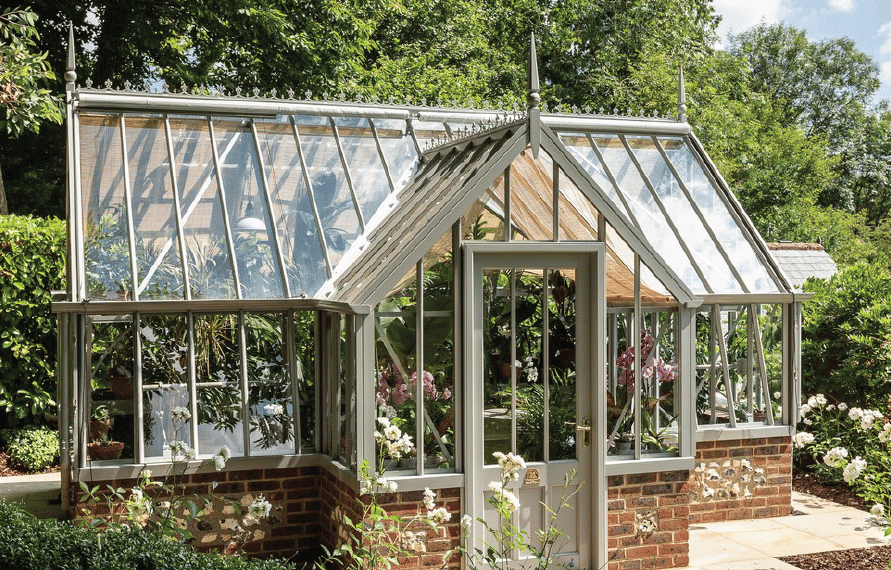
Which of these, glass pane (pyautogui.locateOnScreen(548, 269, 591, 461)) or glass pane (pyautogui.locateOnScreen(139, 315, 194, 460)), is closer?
glass pane (pyautogui.locateOnScreen(548, 269, 591, 461))

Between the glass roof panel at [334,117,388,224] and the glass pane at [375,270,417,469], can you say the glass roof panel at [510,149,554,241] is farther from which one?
the glass roof panel at [334,117,388,224]

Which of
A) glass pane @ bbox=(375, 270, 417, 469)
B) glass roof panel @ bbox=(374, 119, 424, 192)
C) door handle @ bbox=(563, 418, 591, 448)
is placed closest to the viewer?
glass pane @ bbox=(375, 270, 417, 469)

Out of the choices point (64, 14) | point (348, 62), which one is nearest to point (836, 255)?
point (348, 62)

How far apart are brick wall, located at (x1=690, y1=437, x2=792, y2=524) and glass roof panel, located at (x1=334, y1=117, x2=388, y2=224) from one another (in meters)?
3.79

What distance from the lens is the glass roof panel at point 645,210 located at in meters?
8.46

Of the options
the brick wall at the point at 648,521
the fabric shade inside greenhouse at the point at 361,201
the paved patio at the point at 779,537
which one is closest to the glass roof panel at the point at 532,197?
the fabric shade inside greenhouse at the point at 361,201

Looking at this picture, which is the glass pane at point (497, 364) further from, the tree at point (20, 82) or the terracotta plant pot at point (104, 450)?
the tree at point (20, 82)

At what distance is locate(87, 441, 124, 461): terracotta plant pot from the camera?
697 cm

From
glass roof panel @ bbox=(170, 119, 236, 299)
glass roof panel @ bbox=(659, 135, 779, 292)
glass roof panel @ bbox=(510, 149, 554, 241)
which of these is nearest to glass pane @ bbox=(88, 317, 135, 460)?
glass roof panel @ bbox=(170, 119, 236, 299)

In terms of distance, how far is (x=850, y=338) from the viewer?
410 inches

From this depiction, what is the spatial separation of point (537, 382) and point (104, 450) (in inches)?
133

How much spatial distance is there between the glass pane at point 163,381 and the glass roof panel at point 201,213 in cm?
37

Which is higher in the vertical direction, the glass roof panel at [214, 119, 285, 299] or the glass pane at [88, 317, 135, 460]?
the glass roof panel at [214, 119, 285, 299]

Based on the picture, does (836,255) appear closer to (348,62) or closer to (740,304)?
(348,62)
